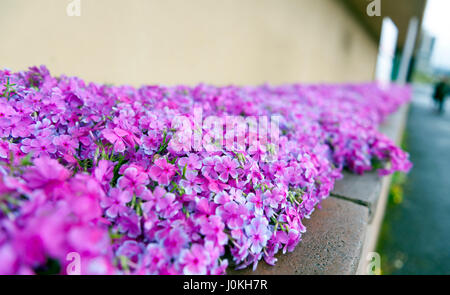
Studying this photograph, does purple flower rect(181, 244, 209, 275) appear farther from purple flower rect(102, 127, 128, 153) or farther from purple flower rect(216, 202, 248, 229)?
purple flower rect(102, 127, 128, 153)

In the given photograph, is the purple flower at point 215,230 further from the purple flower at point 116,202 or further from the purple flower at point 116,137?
the purple flower at point 116,137

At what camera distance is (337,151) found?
2.04 meters

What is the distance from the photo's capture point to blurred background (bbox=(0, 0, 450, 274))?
198cm

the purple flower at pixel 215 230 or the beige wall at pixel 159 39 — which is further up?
the beige wall at pixel 159 39

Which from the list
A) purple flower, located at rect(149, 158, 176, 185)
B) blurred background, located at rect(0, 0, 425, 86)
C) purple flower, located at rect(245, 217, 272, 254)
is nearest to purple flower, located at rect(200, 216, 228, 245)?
purple flower, located at rect(245, 217, 272, 254)

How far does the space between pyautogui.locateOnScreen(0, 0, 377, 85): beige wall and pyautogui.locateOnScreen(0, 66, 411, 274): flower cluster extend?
0.45 metres

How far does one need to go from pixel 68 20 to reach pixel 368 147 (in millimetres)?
2596

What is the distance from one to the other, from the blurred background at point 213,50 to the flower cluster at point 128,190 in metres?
0.53

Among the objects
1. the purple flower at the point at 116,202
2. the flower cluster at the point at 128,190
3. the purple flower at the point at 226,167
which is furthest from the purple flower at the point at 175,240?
the purple flower at the point at 226,167

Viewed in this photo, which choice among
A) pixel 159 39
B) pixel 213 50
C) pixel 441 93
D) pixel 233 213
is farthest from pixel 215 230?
pixel 441 93

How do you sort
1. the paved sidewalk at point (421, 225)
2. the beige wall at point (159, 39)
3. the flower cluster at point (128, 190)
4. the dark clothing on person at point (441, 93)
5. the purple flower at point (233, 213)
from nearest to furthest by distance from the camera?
the flower cluster at point (128, 190) → the purple flower at point (233, 213) → the beige wall at point (159, 39) → the paved sidewalk at point (421, 225) → the dark clothing on person at point (441, 93)

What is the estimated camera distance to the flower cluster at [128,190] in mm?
641

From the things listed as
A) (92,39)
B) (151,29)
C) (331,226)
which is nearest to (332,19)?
(151,29)

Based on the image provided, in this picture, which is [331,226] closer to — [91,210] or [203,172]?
[203,172]
